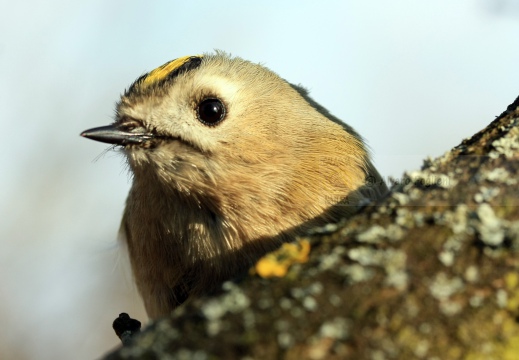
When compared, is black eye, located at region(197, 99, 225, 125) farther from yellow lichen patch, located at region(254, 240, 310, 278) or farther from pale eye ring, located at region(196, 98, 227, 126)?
yellow lichen patch, located at region(254, 240, 310, 278)

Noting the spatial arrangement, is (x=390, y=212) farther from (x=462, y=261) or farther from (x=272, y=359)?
(x=272, y=359)

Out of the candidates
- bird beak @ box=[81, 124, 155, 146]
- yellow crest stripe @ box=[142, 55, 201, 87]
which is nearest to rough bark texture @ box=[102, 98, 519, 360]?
bird beak @ box=[81, 124, 155, 146]

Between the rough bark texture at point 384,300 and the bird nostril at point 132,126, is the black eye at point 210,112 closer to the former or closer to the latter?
the bird nostril at point 132,126

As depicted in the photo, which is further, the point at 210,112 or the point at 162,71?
the point at 162,71

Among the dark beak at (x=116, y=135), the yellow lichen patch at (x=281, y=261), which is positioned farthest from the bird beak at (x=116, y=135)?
the yellow lichen patch at (x=281, y=261)

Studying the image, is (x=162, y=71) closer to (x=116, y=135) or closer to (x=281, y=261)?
(x=116, y=135)

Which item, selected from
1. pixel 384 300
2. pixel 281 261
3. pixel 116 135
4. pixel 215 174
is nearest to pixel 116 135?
pixel 116 135

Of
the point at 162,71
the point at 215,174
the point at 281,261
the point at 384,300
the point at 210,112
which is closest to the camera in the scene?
the point at 384,300
